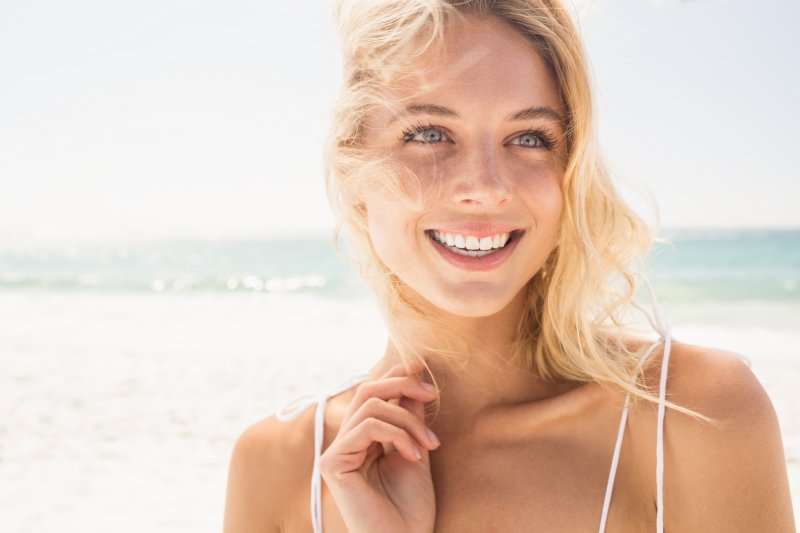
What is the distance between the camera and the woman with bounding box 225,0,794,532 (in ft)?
5.35

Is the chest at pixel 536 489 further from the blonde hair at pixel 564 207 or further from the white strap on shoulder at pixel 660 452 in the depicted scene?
the blonde hair at pixel 564 207

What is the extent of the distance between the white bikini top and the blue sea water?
11441 millimetres

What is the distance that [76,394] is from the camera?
26.4ft

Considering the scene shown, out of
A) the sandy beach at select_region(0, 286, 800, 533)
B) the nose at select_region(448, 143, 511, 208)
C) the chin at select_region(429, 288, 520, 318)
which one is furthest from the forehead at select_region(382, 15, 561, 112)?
the sandy beach at select_region(0, 286, 800, 533)

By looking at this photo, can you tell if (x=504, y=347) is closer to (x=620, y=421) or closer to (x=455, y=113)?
(x=620, y=421)

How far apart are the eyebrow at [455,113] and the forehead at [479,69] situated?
0.02m

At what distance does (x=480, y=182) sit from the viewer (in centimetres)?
163

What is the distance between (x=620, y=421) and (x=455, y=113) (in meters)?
0.82

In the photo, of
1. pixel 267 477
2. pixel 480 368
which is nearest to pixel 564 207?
pixel 480 368

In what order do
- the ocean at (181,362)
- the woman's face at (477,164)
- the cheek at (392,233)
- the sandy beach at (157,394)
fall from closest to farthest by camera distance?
the woman's face at (477,164) < the cheek at (392,233) < the sandy beach at (157,394) < the ocean at (181,362)

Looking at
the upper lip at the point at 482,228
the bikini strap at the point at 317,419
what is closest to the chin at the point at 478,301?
the upper lip at the point at 482,228

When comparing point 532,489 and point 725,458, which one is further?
point 532,489

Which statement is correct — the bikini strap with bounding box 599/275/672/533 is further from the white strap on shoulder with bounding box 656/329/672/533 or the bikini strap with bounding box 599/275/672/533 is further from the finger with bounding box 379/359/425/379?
Result: the finger with bounding box 379/359/425/379

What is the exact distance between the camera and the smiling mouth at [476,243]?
5.53 ft
